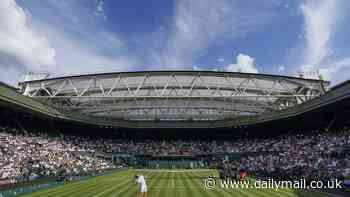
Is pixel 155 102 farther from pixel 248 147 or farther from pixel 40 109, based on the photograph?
pixel 248 147

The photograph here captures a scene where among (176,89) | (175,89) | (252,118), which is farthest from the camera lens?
(252,118)

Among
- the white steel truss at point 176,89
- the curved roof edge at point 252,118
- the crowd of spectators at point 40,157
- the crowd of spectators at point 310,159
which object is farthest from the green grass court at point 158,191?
the curved roof edge at point 252,118

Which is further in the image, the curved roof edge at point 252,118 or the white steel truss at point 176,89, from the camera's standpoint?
the white steel truss at point 176,89

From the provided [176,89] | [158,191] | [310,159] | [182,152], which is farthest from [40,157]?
[310,159]

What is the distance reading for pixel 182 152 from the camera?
251 feet

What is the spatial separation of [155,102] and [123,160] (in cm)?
2165

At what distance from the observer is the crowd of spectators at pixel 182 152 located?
38.4 meters

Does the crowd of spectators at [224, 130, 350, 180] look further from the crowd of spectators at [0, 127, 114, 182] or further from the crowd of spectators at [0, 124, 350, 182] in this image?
the crowd of spectators at [0, 127, 114, 182]

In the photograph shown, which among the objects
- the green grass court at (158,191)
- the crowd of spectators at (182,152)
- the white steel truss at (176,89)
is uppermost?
the white steel truss at (176,89)

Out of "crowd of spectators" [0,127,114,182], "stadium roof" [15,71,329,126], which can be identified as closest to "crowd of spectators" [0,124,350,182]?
"crowd of spectators" [0,127,114,182]

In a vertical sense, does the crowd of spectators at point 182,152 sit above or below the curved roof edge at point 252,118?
below

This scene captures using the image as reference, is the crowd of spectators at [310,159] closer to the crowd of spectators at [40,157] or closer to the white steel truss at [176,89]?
the white steel truss at [176,89]

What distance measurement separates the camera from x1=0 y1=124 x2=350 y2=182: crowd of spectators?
3844 cm

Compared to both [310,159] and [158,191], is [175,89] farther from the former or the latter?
[158,191]
